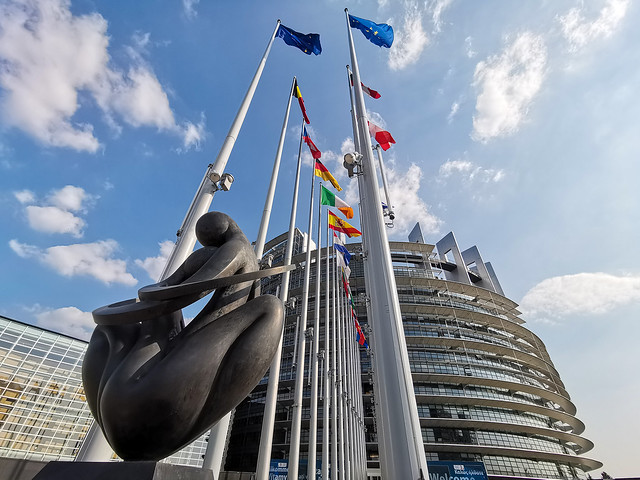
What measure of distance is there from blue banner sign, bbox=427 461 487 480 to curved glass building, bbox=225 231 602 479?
23.6 ft

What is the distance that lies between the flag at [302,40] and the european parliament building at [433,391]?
58.8 feet

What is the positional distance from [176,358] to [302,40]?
1241 centimetres

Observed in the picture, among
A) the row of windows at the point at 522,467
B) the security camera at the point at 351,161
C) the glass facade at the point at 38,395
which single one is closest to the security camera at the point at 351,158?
the security camera at the point at 351,161

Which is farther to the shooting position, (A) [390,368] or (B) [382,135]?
Result: (B) [382,135]

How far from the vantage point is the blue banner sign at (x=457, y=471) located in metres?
22.3

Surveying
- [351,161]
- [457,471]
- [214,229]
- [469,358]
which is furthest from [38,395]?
[469,358]

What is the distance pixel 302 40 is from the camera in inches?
451

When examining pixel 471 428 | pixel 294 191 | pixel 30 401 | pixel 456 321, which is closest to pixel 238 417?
pixel 30 401

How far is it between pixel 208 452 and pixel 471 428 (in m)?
36.6

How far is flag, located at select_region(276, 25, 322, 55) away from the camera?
1130cm

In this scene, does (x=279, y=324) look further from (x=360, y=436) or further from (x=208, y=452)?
(x=360, y=436)

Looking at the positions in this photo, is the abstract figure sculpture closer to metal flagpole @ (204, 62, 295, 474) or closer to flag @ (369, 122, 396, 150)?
metal flagpole @ (204, 62, 295, 474)

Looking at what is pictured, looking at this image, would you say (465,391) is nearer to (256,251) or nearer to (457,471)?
(457,471)

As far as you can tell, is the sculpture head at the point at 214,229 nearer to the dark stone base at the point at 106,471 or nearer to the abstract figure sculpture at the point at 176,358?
the abstract figure sculpture at the point at 176,358
